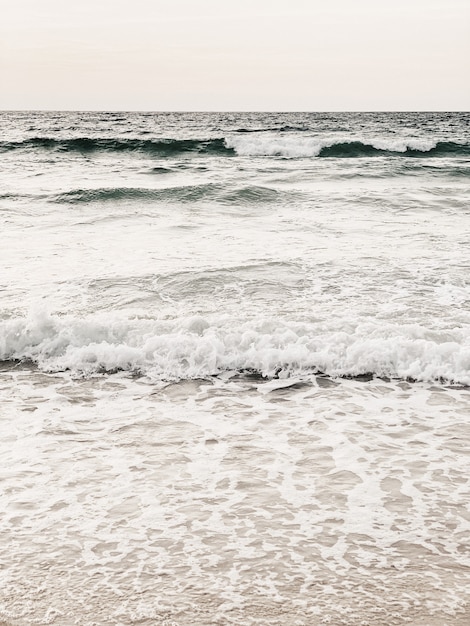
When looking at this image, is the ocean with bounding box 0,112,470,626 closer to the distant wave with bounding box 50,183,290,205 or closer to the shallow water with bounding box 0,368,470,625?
the shallow water with bounding box 0,368,470,625

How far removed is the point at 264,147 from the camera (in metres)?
30.4

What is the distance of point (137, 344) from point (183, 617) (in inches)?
157

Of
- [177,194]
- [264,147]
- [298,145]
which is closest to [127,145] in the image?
[264,147]

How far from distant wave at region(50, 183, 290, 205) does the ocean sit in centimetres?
320

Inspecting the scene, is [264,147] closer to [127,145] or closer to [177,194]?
[127,145]

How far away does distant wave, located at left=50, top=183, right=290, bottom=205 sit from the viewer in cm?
1609

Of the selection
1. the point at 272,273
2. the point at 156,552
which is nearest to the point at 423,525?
the point at 156,552

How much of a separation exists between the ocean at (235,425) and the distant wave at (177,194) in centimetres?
320

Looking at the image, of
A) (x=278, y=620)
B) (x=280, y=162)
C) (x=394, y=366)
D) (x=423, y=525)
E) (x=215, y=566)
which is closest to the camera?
(x=278, y=620)

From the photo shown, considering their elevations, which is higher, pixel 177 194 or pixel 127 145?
pixel 127 145

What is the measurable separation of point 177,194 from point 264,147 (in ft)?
47.6

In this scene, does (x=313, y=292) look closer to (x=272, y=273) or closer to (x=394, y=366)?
(x=272, y=273)

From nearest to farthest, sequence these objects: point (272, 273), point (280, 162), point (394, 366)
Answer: point (394, 366) → point (272, 273) → point (280, 162)

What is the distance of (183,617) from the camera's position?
9.83ft
